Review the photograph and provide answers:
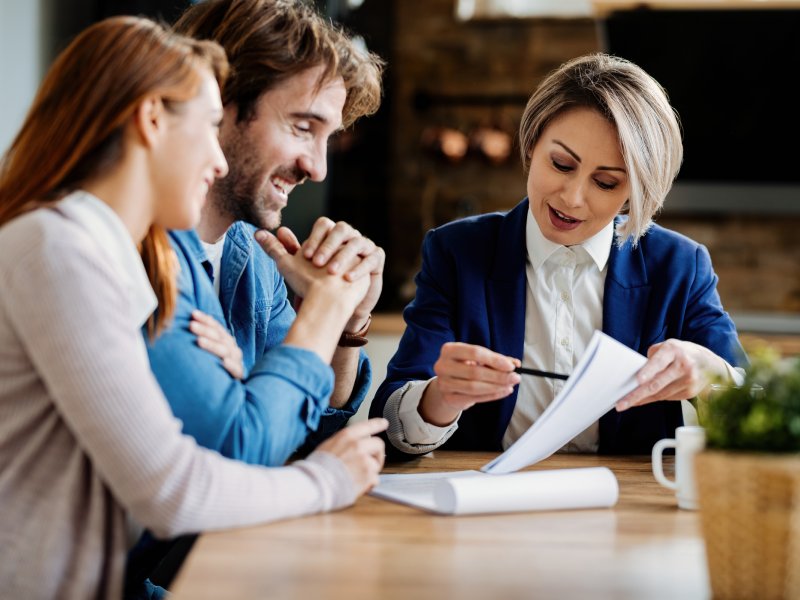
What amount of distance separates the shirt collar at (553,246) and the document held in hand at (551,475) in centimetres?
49

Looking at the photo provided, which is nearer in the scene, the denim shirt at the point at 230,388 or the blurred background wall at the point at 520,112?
the denim shirt at the point at 230,388

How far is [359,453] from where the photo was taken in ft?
4.06

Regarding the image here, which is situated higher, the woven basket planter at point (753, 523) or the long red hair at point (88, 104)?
the long red hair at point (88, 104)

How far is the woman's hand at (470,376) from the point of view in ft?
4.88

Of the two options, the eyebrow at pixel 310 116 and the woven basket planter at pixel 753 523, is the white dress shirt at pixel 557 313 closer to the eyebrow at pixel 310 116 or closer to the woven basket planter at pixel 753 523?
the eyebrow at pixel 310 116

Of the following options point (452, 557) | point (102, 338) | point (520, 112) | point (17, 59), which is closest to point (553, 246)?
point (452, 557)

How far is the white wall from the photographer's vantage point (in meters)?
2.67

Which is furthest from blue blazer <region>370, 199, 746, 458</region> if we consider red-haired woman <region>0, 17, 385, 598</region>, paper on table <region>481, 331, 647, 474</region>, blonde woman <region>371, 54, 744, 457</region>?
red-haired woman <region>0, 17, 385, 598</region>

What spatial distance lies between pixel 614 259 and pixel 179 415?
37.0 inches

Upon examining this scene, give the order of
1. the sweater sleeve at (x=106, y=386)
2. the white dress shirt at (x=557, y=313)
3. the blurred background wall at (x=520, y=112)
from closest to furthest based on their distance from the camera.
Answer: the sweater sleeve at (x=106, y=386) < the white dress shirt at (x=557, y=313) < the blurred background wall at (x=520, y=112)

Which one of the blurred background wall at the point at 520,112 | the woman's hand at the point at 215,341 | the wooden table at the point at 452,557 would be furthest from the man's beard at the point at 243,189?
the blurred background wall at the point at 520,112

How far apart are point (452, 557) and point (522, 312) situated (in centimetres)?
84

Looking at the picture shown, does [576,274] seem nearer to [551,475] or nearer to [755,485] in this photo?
[551,475]

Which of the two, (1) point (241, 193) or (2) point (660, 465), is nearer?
(2) point (660, 465)
